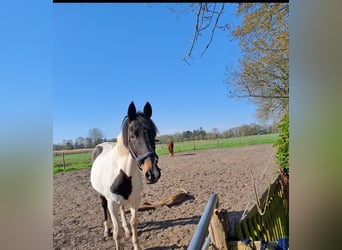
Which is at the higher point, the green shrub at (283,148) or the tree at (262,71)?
the tree at (262,71)

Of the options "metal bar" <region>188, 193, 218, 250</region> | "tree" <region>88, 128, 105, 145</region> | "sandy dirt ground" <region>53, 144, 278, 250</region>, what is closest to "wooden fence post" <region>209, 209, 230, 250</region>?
"metal bar" <region>188, 193, 218, 250</region>

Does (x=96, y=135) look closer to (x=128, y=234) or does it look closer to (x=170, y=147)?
(x=170, y=147)

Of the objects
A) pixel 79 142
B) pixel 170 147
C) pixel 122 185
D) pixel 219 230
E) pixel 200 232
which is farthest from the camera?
pixel 122 185

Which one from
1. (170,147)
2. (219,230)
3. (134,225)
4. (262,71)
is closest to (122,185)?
(134,225)

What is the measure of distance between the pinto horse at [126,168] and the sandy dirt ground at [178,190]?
3cm

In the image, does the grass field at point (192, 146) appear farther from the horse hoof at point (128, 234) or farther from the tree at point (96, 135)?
the horse hoof at point (128, 234)

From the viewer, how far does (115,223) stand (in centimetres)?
162

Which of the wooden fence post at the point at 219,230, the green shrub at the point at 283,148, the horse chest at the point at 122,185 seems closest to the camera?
the wooden fence post at the point at 219,230

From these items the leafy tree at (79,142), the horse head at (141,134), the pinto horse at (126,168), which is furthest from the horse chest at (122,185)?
the leafy tree at (79,142)

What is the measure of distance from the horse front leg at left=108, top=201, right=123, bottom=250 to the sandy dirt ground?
0.04 m

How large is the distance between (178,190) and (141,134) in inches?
14.4

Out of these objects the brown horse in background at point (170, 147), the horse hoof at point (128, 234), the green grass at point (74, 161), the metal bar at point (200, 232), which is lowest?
the horse hoof at point (128, 234)

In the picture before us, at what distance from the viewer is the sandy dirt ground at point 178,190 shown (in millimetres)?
1562

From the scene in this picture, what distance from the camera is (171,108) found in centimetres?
149
